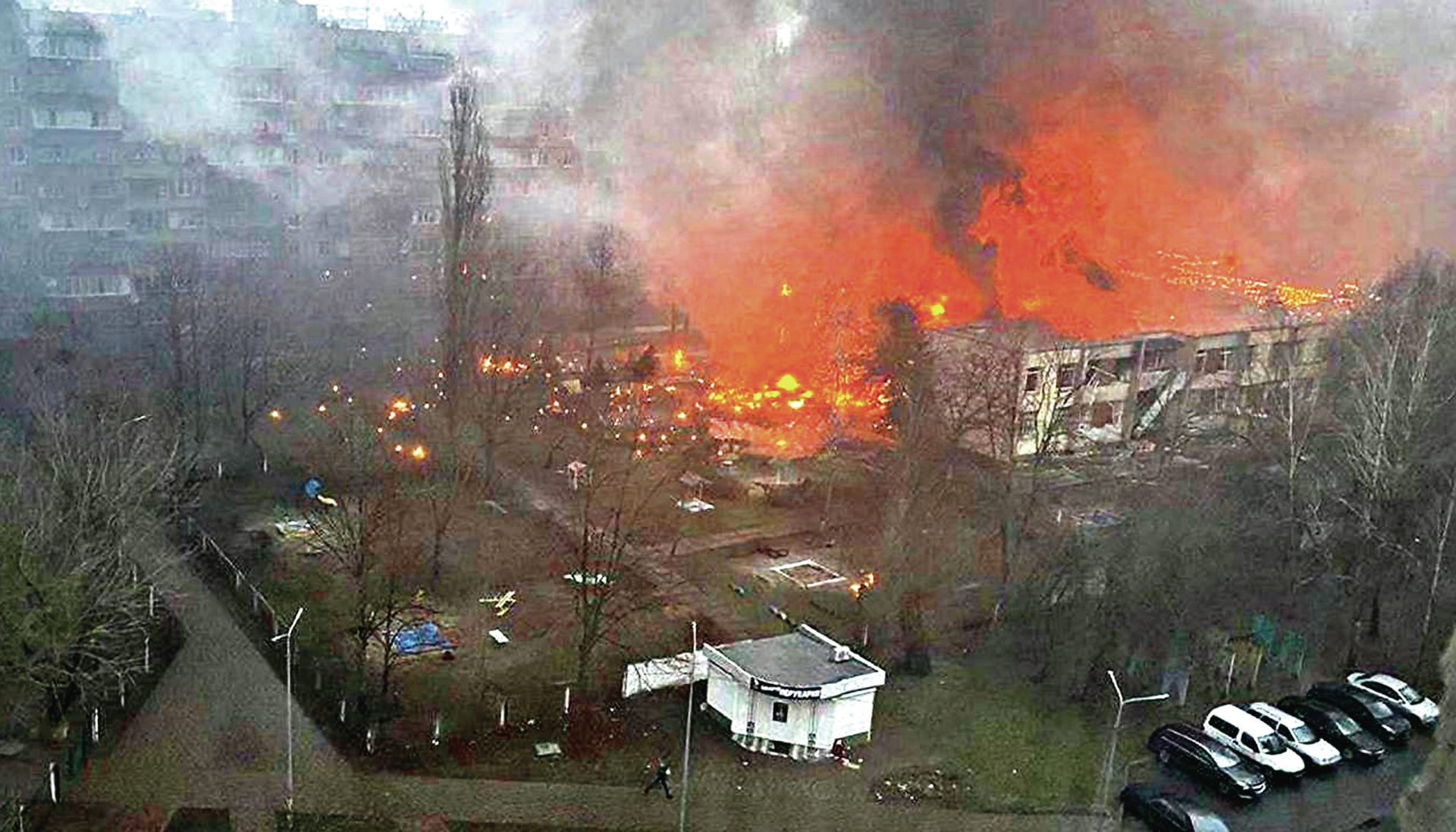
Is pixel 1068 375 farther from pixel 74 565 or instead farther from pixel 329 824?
pixel 74 565

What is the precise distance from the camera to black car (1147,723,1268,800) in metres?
13.4

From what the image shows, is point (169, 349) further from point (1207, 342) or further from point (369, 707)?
point (1207, 342)

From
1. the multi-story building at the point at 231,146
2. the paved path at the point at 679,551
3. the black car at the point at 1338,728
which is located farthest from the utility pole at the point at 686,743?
the multi-story building at the point at 231,146

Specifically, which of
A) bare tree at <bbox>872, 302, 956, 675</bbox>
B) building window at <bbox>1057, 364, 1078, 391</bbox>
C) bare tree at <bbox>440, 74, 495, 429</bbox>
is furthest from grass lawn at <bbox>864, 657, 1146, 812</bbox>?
building window at <bbox>1057, 364, 1078, 391</bbox>

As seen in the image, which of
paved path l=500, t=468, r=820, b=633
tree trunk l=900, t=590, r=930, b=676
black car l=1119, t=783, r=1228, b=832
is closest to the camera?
black car l=1119, t=783, r=1228, b=832

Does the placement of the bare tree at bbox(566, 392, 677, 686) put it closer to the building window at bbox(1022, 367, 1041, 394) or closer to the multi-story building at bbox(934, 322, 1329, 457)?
the multi-story building at bbox(934, 322, 1329, 457)

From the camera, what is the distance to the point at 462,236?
2248cm

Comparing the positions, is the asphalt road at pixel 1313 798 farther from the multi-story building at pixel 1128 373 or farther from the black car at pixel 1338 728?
the multi-story building at pixel 1128 373

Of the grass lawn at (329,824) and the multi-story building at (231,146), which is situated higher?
the multi-story building at (231,146)

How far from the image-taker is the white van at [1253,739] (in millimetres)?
13781

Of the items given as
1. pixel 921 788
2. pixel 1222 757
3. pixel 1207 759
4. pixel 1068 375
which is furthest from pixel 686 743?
pixel 1068 375

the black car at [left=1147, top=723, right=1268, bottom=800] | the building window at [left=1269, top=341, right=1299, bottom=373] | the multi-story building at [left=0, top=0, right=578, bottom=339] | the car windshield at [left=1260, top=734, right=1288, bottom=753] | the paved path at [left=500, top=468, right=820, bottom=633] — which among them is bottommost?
the paved path at [left=500, top=468, right=820, bottom=633]

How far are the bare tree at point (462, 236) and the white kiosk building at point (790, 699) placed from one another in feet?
32.9

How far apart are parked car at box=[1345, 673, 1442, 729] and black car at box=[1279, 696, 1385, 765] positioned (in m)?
0.75
